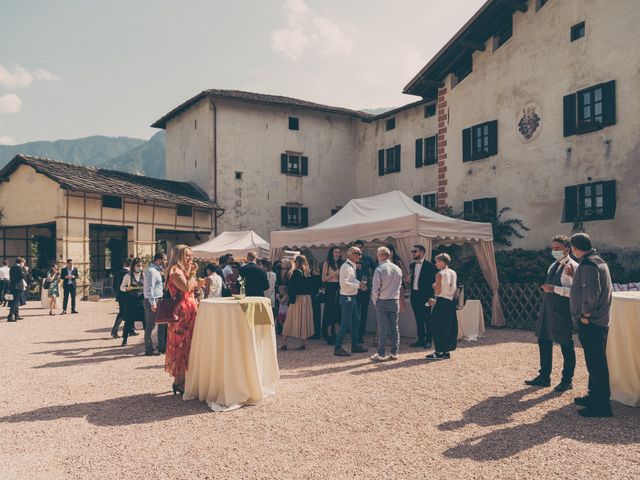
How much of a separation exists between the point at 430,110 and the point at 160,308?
2088 centimetres

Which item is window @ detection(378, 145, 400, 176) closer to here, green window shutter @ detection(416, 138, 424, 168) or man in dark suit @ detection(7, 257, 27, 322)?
green window shutter @ detection(416, 138, 424, 168)

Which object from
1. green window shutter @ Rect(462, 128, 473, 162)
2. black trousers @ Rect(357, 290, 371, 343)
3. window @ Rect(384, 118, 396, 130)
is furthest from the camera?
window @ Rect(384, 118, 396, 130)

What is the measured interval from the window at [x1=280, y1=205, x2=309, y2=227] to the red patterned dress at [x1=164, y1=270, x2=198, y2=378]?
2221 cm

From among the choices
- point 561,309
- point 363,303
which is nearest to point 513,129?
point 363,303

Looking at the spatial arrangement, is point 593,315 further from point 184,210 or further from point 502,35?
point 184,210

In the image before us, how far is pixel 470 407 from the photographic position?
215 inches

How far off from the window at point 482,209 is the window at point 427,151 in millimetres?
6591

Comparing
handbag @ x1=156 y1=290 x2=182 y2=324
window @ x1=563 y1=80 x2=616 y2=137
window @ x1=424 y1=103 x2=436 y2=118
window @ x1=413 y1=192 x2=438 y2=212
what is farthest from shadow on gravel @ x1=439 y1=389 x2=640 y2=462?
window @ x1=424 y1=103 x2=436 y2=118

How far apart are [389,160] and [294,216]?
20.6 feet

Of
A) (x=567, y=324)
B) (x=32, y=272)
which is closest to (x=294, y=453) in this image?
(x=567, y=324)

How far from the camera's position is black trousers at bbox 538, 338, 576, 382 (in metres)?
6.14

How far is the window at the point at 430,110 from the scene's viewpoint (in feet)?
78.9

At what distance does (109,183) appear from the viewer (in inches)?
920

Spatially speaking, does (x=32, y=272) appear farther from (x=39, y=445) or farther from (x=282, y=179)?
(x=39, y=445)
